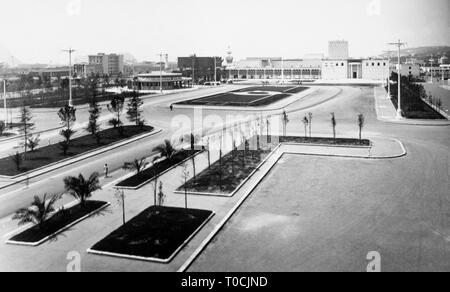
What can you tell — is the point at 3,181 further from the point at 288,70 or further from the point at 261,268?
the point at 288,70

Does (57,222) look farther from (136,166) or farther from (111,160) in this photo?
(111,160)

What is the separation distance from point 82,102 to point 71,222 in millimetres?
50892

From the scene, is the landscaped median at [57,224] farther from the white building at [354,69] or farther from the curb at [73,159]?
the white building at [354,69]

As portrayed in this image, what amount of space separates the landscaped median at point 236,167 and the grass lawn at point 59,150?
10.7m

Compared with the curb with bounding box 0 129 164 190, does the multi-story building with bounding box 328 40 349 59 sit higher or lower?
higher

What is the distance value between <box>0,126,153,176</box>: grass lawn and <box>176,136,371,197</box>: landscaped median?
1073 centimetres

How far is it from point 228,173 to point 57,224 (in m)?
11.5

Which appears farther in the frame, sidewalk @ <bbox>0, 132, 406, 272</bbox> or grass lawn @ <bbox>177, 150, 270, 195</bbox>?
grass lawn @ <bbox>177, 150, 270, 195</bbox>

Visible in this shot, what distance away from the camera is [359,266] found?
15.6 meters

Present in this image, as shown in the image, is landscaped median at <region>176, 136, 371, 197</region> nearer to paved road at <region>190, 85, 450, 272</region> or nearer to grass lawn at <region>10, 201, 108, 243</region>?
paved road at <region>190, 85, 450, 272</region>

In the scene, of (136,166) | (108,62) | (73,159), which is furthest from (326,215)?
(108,62)

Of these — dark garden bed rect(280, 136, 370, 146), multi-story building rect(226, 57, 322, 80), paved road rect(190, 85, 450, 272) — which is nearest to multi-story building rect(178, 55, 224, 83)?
multi-story building rect(226, 57, 322, 80)

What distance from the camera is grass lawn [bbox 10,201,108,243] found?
1820cm
